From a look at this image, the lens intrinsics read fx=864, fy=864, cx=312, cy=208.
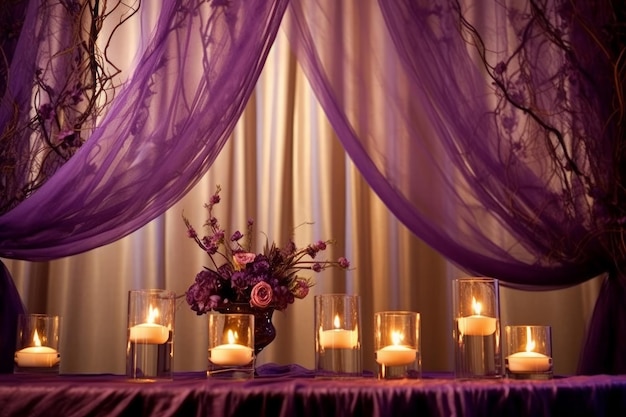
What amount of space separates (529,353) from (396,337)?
32 centimetres

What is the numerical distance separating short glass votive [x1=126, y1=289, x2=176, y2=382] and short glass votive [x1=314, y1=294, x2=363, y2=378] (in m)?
0.33

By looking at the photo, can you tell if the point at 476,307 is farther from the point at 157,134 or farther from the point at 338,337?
the point at 157,134

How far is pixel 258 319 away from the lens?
221 centimetres

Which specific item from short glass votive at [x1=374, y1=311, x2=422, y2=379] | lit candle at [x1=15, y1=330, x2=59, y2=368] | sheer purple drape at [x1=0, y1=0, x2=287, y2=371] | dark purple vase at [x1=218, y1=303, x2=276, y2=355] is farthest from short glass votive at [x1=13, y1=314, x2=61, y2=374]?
short glass votive at [x1=374, y1=311, x2=422, y2=379]

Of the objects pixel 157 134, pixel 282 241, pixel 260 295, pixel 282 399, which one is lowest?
pixel 282 399

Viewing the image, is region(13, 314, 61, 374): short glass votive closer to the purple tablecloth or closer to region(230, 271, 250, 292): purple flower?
the purple tablecloth

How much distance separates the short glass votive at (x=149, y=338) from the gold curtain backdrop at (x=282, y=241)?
1257mm

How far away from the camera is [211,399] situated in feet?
5.34

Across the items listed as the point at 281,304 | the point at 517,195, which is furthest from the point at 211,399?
the point at 517,195

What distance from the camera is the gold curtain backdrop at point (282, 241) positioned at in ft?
10.3

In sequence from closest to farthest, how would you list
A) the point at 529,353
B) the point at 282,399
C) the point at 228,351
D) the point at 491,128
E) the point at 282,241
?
the point at 282,399 → the point at 228,351 → the point at 529,353 → the point at 491,128 → the point at 282,241

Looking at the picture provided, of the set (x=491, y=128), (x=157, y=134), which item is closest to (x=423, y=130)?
(x=491, y=128)

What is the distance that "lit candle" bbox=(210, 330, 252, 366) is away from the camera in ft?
6.11

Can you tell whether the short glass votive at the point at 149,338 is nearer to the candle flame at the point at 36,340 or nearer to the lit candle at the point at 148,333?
the lit candle at the point at 148,333
